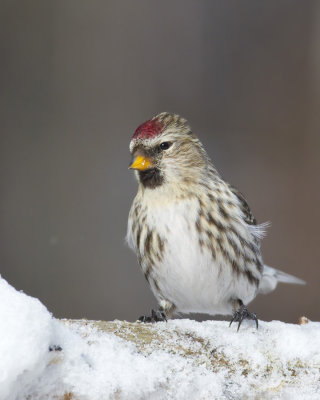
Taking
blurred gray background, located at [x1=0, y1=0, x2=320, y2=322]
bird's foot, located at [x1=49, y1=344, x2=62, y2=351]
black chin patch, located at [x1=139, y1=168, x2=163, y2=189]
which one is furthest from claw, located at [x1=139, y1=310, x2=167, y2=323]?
blurred gray background, located at [x1=0, y1=0, x2=320, y2=322]

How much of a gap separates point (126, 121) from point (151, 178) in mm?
2478

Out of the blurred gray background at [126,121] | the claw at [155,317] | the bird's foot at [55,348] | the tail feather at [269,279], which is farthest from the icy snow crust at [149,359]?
the blurred gray background at [126,121]

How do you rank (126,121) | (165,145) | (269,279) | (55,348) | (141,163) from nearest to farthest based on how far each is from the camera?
(55,348)
(141,163)
(165,145)
(269,279)
(126,121)

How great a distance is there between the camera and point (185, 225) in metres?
2.22

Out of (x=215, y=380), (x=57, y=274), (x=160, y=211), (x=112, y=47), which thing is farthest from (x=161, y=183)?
(x=112, y=47)

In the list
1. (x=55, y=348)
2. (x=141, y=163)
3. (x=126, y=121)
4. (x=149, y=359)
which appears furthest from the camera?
(x=126, y=121)

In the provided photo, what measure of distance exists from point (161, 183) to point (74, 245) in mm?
2270

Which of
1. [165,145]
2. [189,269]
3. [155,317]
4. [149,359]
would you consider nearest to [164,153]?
[165,145]

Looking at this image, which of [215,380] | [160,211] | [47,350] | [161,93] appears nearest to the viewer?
[47,350]

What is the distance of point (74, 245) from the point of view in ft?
14.6

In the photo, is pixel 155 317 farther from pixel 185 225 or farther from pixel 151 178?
pixel 151 178

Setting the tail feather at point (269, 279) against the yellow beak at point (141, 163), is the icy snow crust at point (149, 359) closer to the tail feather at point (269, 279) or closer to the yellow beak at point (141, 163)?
the yellow beak at point (141, 163)

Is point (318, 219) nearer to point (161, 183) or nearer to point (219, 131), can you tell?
point (219, 131)

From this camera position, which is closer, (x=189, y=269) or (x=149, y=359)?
(x=149, y=359)
